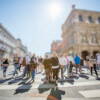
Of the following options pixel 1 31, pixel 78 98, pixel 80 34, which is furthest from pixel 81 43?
pixel 1 31

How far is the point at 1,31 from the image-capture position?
34.9 metres

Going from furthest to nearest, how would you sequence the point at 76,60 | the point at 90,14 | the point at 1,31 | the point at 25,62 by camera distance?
the point at 1,31
the point at 90,14
the point at 76,60
the point at 25,62

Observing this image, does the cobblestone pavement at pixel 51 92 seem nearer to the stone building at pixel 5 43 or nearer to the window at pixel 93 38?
the window at pixel 93 38

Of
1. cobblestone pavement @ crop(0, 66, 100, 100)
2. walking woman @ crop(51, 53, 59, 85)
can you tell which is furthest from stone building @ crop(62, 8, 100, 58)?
cobblestone pavement @ crop(0, 66, 100, 100)

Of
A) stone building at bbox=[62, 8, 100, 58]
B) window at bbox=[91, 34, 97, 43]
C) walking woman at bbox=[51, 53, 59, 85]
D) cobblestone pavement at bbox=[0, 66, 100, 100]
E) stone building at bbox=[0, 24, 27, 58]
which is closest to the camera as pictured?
cobblestone pavement at bbox=[0, 66, 100, 100]

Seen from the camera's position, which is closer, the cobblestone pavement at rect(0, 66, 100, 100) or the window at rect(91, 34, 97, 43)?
the cobblestone pavement at rect(0, 66, 100, 100)

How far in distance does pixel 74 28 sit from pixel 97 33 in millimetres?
7866

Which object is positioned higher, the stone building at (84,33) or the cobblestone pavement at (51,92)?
the stone building at (84,33)

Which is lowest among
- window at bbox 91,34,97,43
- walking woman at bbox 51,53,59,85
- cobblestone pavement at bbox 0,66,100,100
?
cobblestone pavement at bbox 0,66,100,100

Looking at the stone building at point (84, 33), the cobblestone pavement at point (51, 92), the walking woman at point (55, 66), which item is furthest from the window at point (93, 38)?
the cobblestone pavement at point (51, 92)

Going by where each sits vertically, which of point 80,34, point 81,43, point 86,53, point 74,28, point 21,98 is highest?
point 74,28

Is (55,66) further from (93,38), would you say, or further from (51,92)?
(93,38)

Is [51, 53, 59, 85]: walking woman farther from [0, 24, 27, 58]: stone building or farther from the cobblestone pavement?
[0, 24, 27, 58]: stone building

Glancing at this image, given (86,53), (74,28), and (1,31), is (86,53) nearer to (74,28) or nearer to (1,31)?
(74,28)
